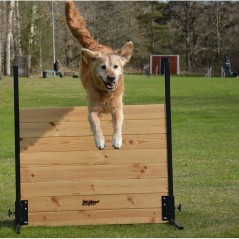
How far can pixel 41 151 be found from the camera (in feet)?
27.0

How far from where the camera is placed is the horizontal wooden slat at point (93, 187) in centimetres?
824

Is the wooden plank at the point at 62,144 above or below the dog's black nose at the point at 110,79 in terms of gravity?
below

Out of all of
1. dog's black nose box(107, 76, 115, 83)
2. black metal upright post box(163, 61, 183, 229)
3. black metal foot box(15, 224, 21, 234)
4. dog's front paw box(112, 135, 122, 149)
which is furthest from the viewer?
black metal upright post box(163, 61, 183, 229)

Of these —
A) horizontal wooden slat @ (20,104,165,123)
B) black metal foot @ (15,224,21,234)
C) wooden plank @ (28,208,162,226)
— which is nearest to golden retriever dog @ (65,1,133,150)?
horizontal wooden slat @ (20,104,165,123)

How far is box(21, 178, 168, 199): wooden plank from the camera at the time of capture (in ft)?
27.0

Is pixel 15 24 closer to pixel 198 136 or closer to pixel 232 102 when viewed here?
pixel 232 102

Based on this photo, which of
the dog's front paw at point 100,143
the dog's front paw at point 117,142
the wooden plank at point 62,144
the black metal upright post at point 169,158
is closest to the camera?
the dog's front paw at point 100,143

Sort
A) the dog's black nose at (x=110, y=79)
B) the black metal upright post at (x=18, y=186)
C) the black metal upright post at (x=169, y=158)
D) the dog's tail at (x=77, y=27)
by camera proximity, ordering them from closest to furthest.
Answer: the dog's black nose at (x=110, y=79) → the black metal upright post at (x=18, y=186) → the black metal upright post at (x=169, y=158) → the dog's tail at (x=77, y=27)

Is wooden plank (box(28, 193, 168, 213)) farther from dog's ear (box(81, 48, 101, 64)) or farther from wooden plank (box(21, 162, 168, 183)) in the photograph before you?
dog's ear (box(81, 48, 101, 64))

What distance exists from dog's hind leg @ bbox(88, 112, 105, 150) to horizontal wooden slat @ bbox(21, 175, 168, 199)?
85 cm

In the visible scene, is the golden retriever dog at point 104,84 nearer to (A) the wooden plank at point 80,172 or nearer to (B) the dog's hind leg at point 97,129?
(B) the dog's hind leg at point 97,129

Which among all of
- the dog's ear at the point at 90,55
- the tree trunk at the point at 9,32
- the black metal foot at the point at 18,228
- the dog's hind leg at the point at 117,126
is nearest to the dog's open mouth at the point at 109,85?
the dog's ear at the point at 90,55

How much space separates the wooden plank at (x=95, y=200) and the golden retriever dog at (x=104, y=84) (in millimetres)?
927

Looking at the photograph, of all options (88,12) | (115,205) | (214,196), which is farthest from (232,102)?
(88,12)
